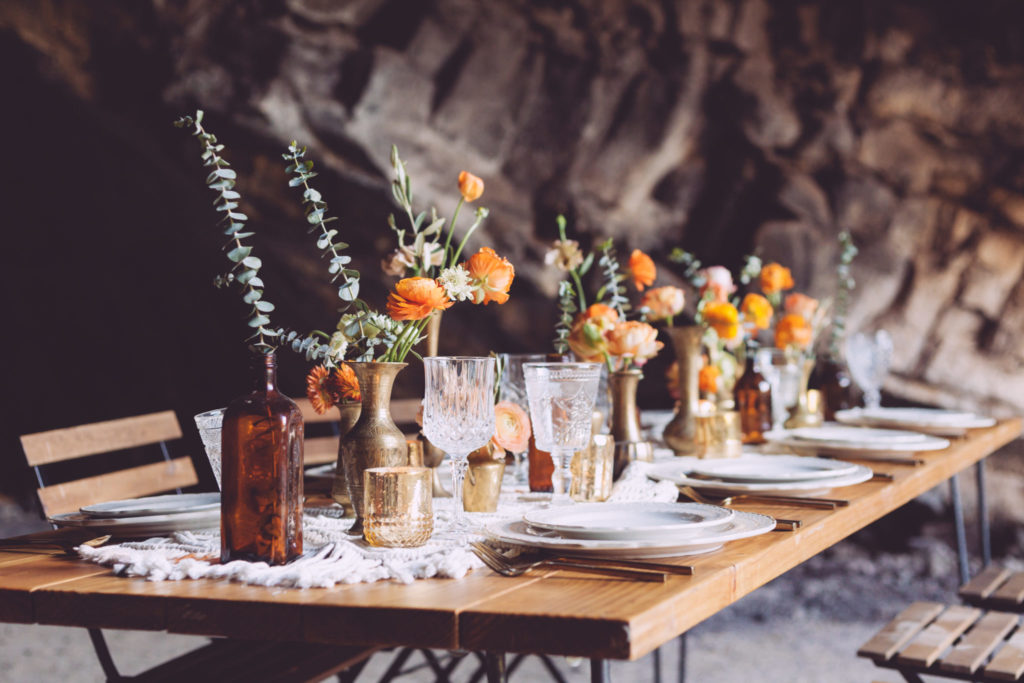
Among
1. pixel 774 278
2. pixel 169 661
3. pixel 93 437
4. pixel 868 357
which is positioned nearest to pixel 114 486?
pixel 93 437

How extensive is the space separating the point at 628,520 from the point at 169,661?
2.92 ft

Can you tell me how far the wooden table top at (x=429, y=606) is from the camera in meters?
0.83

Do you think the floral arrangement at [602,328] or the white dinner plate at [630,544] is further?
the floral arrangement at [602,328]

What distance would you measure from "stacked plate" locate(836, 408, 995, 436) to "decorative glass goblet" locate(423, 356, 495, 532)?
1.55 meters

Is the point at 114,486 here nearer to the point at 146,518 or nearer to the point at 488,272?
the point at 146,518

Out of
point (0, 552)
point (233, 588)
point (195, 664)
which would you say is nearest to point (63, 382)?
point (195, 664)

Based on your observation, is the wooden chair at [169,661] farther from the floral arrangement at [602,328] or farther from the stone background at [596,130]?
the stone background at [596,130]

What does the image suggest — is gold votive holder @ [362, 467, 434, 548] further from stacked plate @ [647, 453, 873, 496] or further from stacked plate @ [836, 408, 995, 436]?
stacked plate @ [836, 408, 995, 436]

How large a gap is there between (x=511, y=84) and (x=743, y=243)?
116 cm

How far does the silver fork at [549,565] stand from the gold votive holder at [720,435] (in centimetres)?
85

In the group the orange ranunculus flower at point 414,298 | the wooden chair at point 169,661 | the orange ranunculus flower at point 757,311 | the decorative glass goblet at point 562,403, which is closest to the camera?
the orange ranunculus flower at point 414,298

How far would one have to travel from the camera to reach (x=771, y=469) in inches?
62.0

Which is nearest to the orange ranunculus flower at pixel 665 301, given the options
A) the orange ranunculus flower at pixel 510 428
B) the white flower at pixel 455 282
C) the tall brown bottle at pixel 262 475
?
the orange ranunculus flower at pixel 510 428

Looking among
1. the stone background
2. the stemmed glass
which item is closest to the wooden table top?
the stemmed glass
